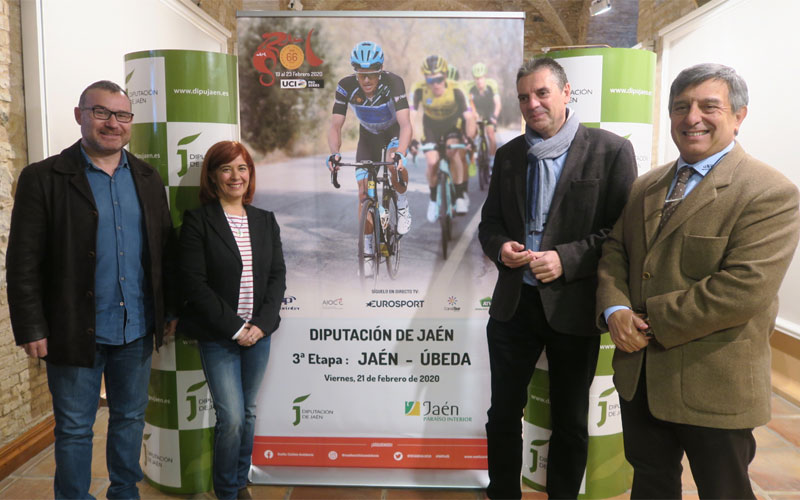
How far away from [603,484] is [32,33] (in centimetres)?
377

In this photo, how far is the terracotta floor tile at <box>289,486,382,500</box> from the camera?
8.67ft

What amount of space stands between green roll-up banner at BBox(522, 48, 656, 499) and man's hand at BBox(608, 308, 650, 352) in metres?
0.91

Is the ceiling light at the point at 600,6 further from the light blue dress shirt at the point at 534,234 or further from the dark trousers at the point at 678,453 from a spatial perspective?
the dark trousers at the point at 678,453

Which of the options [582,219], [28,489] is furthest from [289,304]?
[28,489]

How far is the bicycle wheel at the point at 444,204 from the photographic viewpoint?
8.23 feet

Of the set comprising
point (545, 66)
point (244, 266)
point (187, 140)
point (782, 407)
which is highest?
point (545, 66)

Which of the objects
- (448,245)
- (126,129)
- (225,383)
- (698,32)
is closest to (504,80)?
(448,245)

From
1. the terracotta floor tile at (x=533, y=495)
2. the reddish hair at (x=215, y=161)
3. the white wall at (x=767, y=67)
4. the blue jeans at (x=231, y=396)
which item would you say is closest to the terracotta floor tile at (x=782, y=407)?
the white wall at (x=767, y=67)

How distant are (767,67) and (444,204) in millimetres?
3736

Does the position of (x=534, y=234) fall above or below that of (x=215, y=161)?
below

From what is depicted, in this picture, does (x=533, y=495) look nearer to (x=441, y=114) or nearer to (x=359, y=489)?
(x=359, y=489)

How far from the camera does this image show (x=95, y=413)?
2.10m

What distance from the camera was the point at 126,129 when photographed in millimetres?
2066

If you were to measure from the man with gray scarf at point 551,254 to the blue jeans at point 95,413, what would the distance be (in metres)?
1.44
